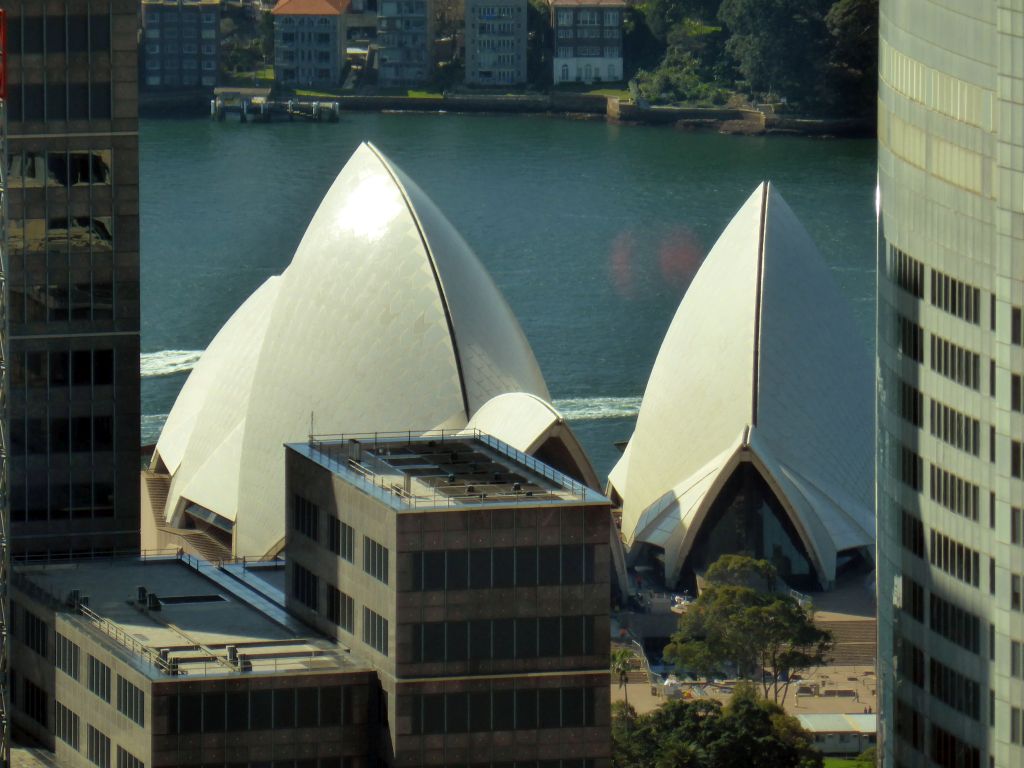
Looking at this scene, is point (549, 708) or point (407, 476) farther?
point (407, 476)

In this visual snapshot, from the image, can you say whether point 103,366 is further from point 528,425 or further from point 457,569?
point 528,425

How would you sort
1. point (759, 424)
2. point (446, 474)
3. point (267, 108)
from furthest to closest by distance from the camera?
point (267, 108) < point (759, 424) < point (446, 474)

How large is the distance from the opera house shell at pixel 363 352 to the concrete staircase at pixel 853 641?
4.91 metres

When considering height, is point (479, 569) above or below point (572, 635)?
above

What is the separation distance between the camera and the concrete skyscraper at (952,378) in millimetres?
33625

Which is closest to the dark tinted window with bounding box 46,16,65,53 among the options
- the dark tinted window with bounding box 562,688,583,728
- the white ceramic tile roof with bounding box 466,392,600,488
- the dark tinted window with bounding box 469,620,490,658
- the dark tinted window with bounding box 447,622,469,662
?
the dark tinted window with bounding box 447,622,469,662

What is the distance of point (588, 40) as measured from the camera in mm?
142125

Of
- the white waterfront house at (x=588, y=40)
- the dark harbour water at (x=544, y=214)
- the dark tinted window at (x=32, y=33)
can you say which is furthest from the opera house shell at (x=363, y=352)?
the white waterfront house at (x=588, y=40)

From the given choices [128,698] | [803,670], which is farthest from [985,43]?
[803,670]

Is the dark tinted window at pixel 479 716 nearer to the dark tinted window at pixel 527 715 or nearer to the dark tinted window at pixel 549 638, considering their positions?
the dark tinted window at pixel 527 715

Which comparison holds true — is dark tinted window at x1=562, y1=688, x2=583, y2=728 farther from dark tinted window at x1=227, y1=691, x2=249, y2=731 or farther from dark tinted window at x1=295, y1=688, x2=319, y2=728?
dark tinted window at x1=227, y1=691, x2=249, y2=731

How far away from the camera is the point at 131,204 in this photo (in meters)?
47.4

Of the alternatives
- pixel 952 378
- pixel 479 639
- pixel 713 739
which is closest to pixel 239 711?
pixel 479 639

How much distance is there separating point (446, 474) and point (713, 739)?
10.8 m
